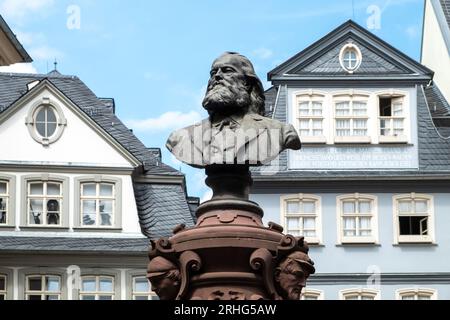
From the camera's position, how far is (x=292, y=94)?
36.3 metres

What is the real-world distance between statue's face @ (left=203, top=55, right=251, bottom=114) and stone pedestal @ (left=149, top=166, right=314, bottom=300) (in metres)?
1.49

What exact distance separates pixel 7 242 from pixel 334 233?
8.06m

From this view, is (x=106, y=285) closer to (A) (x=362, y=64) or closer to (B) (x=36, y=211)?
(B) (x=36, y=211)

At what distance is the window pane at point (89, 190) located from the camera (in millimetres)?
35812

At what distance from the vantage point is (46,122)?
118 feet

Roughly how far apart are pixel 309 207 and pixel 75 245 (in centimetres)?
587

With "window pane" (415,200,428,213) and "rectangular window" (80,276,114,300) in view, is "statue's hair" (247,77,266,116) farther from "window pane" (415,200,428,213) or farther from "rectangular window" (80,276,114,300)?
"window pane" (415,200,428,213)

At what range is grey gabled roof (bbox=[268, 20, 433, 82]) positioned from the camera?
36406 mm

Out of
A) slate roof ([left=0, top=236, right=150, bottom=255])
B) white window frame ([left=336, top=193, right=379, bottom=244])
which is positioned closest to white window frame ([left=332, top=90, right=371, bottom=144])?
white window frame ([left=336, top=193, right=379, bottom=244])

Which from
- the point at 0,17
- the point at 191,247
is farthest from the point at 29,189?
the point at 191,247

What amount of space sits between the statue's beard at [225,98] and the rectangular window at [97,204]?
2032cm
